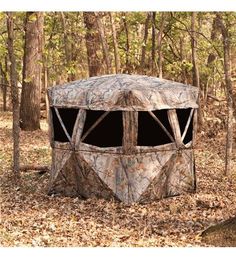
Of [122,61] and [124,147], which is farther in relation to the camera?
[122,61]

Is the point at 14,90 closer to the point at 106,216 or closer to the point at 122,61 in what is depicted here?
the point at 106,216

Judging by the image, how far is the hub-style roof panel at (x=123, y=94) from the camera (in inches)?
387

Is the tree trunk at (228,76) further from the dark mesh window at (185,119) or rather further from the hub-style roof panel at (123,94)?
the hub-style roof panel at (123,94)

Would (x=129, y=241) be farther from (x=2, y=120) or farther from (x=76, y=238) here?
(x=2, y=120)

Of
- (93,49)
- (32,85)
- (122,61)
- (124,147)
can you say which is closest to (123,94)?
(124,147)

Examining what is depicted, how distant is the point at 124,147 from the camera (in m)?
9.98

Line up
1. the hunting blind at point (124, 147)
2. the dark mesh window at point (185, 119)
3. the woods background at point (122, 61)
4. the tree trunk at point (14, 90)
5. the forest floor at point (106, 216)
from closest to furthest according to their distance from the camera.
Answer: the forest floor at point (106, 216) → the hunting blind at point (124, 147) → the tree trunk at point (14, 90) → the dark mesh window at point (185, 119) → the woods background at point (122, 61)

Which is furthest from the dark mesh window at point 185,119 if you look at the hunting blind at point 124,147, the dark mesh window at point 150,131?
the dark mesh window at point 150,131

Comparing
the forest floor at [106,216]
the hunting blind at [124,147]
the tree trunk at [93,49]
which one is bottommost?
the forest floor at [106,216]

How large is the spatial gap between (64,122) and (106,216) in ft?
9.21

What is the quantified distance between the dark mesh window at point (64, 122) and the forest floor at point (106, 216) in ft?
4.06

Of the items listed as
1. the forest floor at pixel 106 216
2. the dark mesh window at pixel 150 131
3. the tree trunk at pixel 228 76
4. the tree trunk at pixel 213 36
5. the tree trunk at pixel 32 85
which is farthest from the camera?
the tree trunk at pixel 213 36

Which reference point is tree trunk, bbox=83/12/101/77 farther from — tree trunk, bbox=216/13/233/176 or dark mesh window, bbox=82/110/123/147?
tree trunk, bbox=216/13/233/176

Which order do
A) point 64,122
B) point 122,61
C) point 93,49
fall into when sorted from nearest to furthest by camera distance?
point 64,122 → point 93,49 → point 122,61
